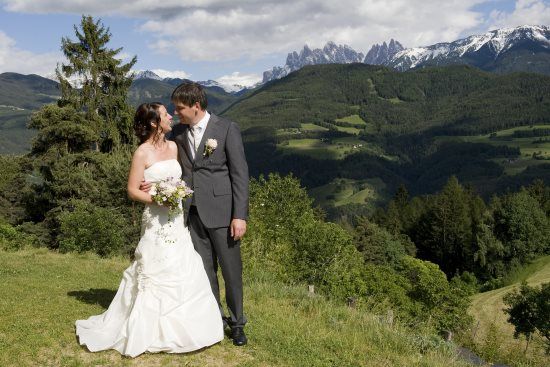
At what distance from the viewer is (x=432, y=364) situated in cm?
650

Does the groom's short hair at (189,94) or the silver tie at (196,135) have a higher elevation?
the groom's short hair at (189,94)

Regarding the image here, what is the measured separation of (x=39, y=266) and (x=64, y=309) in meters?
5.50

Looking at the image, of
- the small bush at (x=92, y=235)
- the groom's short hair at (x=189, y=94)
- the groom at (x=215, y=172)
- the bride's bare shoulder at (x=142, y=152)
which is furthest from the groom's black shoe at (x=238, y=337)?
the small bush at (x=92, y=235)

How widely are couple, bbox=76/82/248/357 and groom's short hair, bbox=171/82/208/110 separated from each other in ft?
0.04

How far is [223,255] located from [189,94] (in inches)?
88.4

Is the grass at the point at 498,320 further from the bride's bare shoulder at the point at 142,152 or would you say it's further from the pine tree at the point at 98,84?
the bride's bare shoulder at the point at 142,152

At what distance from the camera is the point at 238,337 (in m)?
6.78

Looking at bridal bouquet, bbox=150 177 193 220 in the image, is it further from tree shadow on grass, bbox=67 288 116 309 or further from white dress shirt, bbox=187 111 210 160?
tree shadow on grass, bbox=67 288 116 309

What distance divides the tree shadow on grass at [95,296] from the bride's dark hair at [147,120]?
3.69 meters

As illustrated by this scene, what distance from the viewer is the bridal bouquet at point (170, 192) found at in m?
6.25

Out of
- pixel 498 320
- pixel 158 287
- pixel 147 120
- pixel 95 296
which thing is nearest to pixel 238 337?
pixel 158 287

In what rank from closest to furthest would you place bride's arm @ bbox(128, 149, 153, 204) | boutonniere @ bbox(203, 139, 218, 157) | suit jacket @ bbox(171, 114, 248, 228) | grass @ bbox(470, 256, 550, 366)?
boutonniere @ bbox(203, 139, 218, 157)
suit jacket @ bbox(171, 114, 248, 228)
bride's arm @ bbox(128, 149, 153, 204)
grass @ bbox(470, 256, 550, 366)

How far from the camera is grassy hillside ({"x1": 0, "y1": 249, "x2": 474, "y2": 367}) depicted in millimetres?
6297

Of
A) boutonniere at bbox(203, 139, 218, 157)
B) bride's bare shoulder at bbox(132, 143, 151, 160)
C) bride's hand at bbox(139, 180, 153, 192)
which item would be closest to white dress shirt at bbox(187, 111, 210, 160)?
boutonniere at bbox(203, 139, 218, 157)
